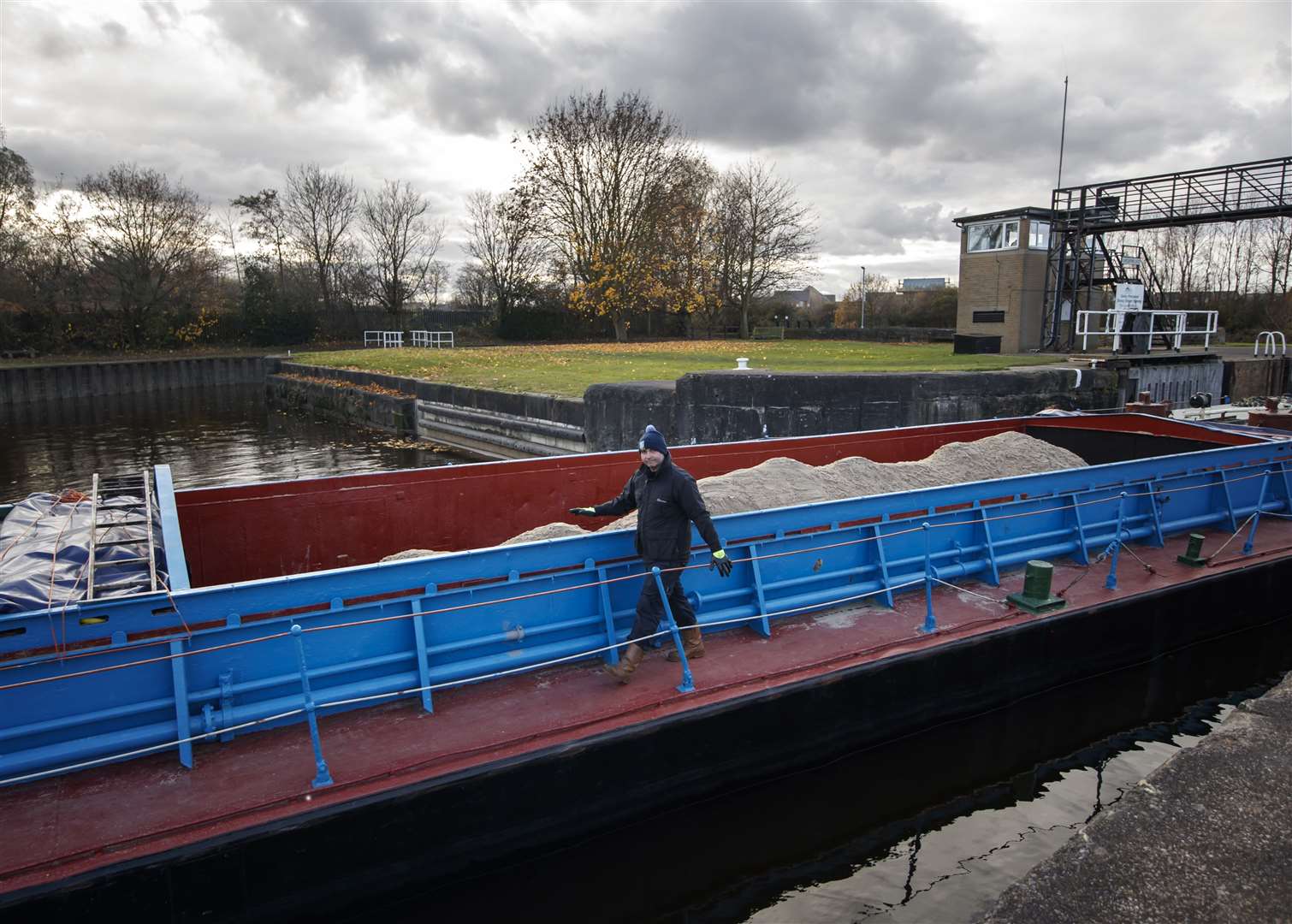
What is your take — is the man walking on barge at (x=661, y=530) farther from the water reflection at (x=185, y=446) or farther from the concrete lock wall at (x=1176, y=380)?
the concrete lock wall at (x=1176, y=380)

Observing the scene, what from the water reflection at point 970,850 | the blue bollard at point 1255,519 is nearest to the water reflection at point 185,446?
the water reflection at point 970,850

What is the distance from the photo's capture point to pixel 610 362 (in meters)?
26.3

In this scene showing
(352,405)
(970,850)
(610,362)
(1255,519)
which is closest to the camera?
(970,850)

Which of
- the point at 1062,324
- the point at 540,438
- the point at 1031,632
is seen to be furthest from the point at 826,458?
the point at 1062,324

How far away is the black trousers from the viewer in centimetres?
507

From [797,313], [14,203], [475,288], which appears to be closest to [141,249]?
→ [14,203]

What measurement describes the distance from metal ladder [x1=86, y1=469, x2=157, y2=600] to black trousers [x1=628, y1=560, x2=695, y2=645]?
108 inches

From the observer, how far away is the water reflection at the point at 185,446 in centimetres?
1786

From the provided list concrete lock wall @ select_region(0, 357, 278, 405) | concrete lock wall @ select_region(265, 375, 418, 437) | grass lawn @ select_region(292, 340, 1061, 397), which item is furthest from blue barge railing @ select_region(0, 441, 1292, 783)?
concrete lock wall @ select_region(0, 357, 278, 405)

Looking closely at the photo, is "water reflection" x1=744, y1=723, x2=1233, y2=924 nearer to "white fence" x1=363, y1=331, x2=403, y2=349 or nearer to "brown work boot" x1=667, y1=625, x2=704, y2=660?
"brown work boot" x1=667, y1=625, x2=704, y2=660

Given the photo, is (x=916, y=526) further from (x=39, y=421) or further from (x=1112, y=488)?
(x=39, y=421)

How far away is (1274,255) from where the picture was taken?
3544cm

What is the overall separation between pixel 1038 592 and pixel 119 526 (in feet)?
22.0

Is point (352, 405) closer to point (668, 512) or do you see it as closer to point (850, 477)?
point (850, 477)
